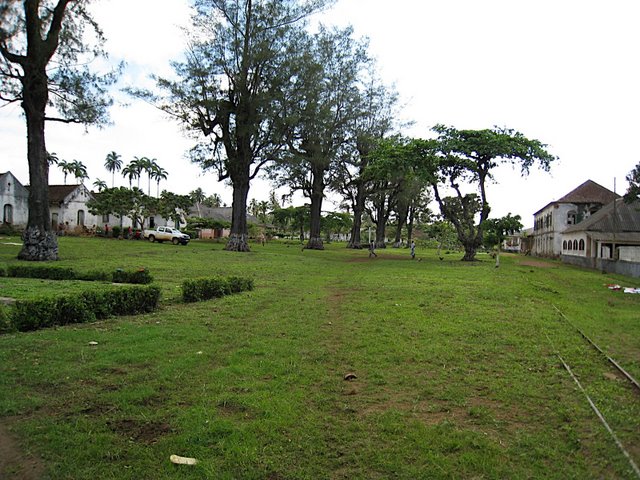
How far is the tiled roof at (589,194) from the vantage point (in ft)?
155

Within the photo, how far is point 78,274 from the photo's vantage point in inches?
532

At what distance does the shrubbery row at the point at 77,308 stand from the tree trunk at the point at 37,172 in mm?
13054

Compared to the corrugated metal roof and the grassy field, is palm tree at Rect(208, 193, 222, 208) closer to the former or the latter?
the corrugated metal roof

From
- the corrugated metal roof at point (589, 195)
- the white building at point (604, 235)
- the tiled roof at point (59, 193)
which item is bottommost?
the white building at point (604, 235)

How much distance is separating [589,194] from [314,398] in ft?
173

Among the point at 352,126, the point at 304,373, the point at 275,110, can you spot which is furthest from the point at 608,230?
the point at 304,373

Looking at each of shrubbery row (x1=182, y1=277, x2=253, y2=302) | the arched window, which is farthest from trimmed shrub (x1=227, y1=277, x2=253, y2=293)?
the arched window

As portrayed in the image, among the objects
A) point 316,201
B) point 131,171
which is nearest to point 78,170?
point 131,171

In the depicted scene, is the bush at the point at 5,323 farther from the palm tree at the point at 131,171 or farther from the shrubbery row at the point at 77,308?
the palm tree at the point at 131,171

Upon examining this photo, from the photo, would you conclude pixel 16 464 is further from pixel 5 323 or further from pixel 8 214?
pixel 8 214

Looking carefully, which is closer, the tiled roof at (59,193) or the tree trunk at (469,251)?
the tree trunk at (469,251)

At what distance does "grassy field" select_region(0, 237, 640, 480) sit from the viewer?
3545mm

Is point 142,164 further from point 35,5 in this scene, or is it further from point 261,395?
point 261,395

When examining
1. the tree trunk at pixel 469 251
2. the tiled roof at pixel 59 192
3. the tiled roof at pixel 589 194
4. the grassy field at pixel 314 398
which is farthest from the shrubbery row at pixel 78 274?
the tiled roof at pixel 589 194
